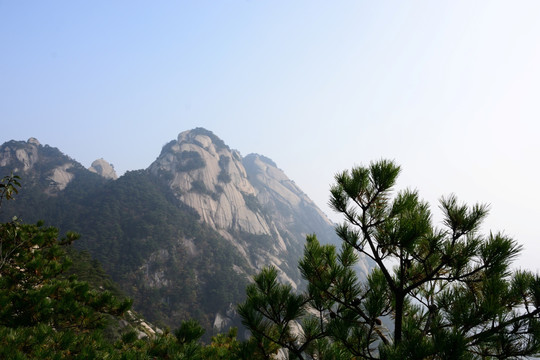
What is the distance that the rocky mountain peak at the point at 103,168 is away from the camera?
10202cm

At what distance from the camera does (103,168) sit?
103938 mm

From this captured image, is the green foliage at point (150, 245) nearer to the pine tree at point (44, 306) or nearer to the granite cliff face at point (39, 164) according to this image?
the granite cliff face at point (39, 164)

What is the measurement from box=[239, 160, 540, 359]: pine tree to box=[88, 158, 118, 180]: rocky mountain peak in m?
114

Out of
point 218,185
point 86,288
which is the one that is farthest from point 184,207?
point 86,288

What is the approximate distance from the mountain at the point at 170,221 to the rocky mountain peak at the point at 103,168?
1265mm

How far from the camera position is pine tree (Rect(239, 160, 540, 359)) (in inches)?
74.5

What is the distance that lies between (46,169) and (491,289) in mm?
96815

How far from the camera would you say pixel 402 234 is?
6.58 ft

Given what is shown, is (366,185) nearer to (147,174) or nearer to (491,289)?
(491,289)

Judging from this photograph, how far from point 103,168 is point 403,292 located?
392 feet

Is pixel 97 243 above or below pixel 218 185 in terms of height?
below

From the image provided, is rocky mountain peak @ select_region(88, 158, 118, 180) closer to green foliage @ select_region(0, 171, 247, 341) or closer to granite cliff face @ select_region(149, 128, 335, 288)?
granite cliff face @ select_region(149, 128, 335, 288)

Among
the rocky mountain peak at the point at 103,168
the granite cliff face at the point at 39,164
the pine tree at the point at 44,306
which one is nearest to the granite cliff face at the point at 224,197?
the granite cliff face at the point at 39,164

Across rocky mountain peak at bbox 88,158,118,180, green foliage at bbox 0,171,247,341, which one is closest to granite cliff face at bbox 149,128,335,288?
green foliage at bbox 0,171,247,341
